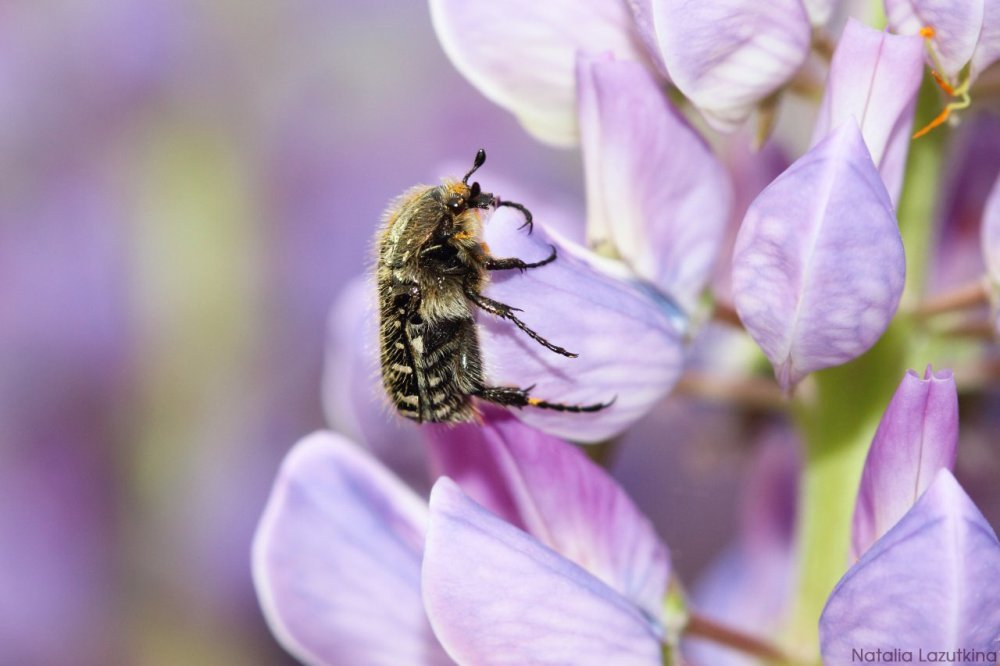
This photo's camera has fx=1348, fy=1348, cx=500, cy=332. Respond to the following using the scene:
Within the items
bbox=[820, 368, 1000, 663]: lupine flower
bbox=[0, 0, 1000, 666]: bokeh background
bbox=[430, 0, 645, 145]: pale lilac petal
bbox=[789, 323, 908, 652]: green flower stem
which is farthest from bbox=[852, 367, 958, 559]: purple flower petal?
bbox=[0, 0, 1000, 666]: bokeh background

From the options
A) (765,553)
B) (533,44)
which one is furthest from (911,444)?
(765,553)

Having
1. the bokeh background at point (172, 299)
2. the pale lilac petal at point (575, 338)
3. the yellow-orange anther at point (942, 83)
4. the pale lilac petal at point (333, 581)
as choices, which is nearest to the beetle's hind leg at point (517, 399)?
the pale lilac petal at point (575, 338)

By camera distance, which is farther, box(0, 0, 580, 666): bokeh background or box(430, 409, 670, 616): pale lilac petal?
box(0, 0, 580, 666): bokeh background

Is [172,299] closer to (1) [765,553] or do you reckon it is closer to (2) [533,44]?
(1) [765,553]

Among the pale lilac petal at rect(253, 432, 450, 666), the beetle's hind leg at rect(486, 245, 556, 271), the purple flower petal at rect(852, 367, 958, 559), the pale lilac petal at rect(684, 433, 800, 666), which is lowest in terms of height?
the pale lilac petal at rect(684, 433, 800, 666)

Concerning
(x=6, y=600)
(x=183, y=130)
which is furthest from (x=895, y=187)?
(x=183, y=130)

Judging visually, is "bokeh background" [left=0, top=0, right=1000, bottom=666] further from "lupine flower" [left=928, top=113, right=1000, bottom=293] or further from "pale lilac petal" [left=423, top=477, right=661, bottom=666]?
"pale lilac petal" [left=423, top=477, right=661, bottom=666]
